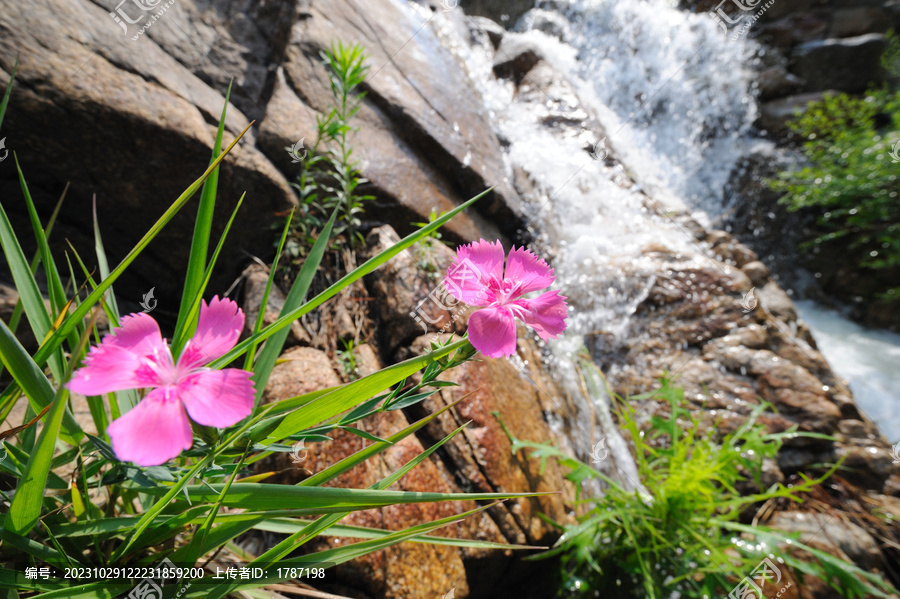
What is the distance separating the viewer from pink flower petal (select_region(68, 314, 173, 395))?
42 centimetres

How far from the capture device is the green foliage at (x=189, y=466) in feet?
1.73

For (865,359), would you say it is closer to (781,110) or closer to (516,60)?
(781,110)

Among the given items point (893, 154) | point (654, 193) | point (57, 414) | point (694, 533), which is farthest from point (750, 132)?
point (57, 414)

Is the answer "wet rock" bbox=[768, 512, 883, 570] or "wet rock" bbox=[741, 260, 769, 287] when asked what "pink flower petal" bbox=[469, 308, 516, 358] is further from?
"wet rock" bbox=[741, 260, 769, 287]

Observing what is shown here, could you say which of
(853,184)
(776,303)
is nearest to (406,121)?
(776,303)

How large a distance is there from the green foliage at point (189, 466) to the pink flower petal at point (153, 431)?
7cm

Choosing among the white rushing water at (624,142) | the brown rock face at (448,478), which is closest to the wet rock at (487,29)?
the white rushing water at (624,142)

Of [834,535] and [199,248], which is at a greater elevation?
[199,248]

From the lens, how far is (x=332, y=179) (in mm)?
2139

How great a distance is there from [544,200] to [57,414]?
3325 millimetres

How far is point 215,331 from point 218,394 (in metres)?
0.11

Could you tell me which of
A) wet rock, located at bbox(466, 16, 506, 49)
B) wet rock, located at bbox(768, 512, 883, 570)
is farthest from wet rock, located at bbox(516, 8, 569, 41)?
wet rock, located at bbox(768, 512, 883, 570)

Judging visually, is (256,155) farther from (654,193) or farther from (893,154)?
(893,154)

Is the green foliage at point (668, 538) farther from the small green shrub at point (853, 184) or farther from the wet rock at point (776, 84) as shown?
the wet rock at point (776, 84)
